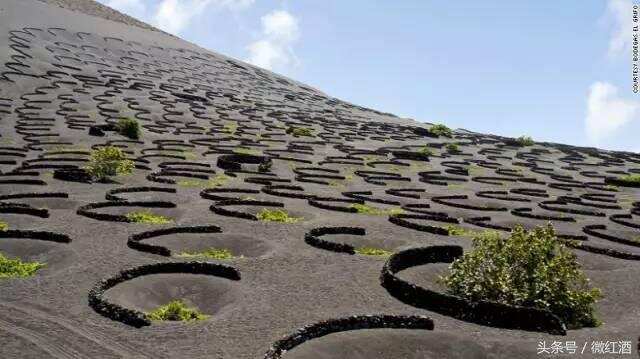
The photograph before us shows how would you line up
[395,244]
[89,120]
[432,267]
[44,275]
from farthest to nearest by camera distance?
[89,120]
[395,244]
[432,267]
[44,275]

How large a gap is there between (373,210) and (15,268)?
687 inches

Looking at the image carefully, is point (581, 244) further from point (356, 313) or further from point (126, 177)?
point (126, 177)

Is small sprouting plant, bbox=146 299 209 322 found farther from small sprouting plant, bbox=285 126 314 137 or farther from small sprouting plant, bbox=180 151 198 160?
small sprouting plant, bbox=285 126 314 137

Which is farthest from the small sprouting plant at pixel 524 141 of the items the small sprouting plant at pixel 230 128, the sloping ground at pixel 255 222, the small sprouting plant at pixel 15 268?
the small sprouting plant at pixel 15 268

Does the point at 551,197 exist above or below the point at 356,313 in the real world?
above

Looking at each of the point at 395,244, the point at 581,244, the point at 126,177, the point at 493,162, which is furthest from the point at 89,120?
the point at 581,244

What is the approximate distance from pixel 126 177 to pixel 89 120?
23010mm

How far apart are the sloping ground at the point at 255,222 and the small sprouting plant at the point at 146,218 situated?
49cm

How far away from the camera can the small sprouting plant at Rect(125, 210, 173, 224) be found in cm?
2581

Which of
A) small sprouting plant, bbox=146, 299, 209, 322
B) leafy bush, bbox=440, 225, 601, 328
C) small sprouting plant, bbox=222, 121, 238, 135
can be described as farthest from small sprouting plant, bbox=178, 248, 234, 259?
small sprouting plant, bbox=222, 121, 238, 135

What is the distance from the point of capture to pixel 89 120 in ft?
187

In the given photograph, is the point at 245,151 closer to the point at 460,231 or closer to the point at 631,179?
the point at 460,231

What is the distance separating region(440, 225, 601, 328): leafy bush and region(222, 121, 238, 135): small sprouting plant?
144ft

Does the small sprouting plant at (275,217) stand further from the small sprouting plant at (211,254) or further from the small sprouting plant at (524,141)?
the small sprouting plant at (524,141)
